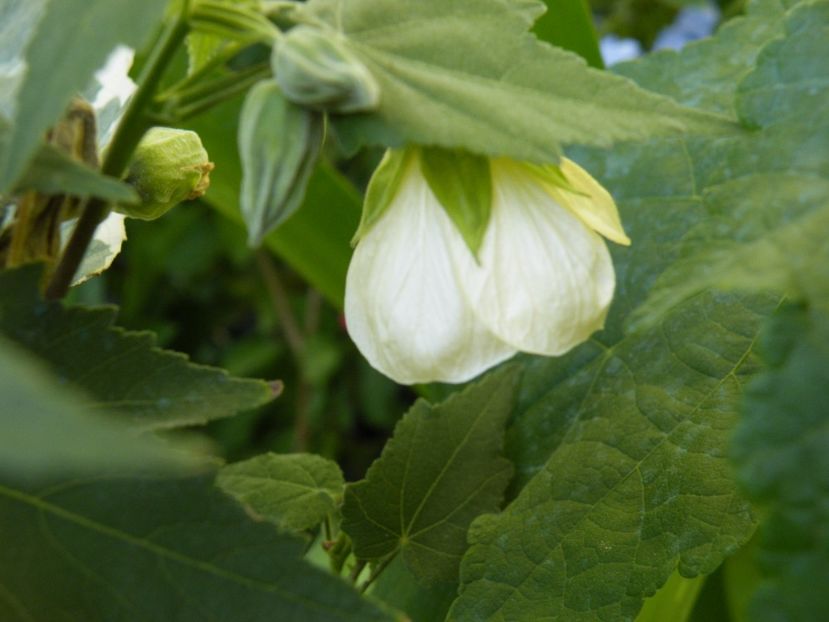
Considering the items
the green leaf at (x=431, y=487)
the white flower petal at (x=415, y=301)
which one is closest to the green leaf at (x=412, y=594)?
the green leaf at (x=431, y=487)

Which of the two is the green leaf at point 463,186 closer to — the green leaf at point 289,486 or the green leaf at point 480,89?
the green leaf at point 480,89

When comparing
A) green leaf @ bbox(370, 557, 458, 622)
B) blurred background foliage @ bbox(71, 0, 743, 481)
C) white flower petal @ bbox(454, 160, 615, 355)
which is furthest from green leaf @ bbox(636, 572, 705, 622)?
blurred background foliage @ bbox(71, 0, 743, 481)

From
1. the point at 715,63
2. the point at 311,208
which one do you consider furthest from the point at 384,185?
the point at 311,208

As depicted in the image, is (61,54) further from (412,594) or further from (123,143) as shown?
(412,594)

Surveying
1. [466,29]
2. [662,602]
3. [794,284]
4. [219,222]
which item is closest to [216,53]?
[466,29]

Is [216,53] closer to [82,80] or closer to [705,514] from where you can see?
[82,80]

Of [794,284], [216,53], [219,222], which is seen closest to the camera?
[794,284]
